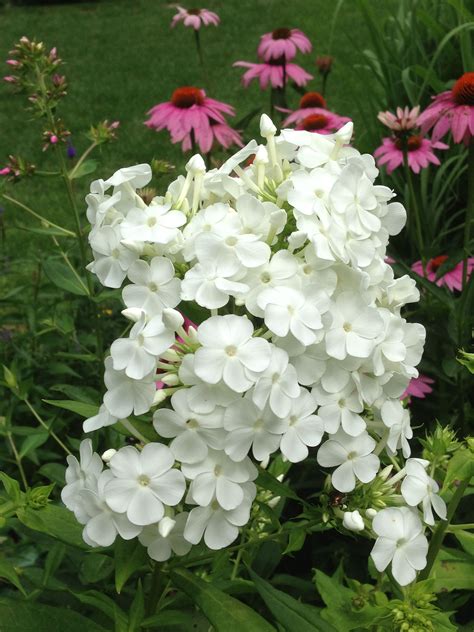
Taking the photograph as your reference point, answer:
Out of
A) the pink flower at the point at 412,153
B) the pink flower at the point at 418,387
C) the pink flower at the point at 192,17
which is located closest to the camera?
the pink flower at the point at 418,387

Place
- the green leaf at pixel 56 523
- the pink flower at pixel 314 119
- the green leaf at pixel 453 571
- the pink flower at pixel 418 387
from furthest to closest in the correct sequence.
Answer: the pink flower at pixel 314 119 < the pink flower at pixel 418 387 < the green leaf at pixel 453 571 < the green leaf at pixel 56 523

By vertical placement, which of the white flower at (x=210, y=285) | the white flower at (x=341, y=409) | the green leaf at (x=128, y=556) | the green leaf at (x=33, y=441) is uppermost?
the white flower at (x=210, y=285)

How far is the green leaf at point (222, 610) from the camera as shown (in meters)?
1.06

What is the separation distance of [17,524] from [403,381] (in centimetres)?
66

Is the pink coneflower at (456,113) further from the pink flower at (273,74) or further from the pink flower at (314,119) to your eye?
the pink flower at (273,74)

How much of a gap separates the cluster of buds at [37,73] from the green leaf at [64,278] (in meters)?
0.30

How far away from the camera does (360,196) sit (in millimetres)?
1044

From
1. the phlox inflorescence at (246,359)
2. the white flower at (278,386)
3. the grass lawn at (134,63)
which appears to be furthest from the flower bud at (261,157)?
the grass lawn at (134,63)

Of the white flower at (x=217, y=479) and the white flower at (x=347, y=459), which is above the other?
the white flower at (x=217, y=479)

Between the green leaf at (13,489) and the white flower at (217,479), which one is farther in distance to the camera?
the green leaf at (13,489)

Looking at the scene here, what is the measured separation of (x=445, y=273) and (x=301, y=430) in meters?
1.17

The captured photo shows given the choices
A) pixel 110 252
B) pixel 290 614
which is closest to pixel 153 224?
pixel 110 252

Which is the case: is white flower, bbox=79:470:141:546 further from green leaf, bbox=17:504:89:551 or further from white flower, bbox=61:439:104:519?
green leaf, bbox=17:504:89:551

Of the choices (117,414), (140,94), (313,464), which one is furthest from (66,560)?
(140,94)
